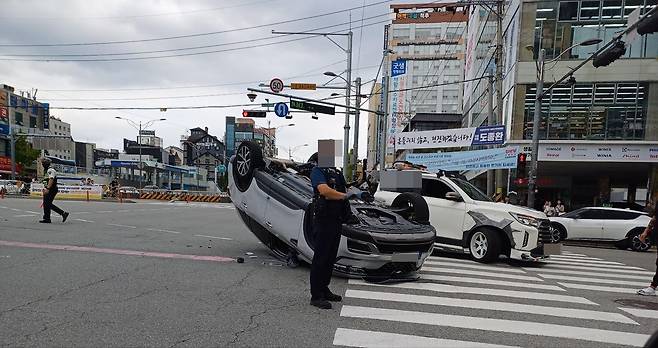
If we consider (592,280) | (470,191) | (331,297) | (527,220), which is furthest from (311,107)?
(331,297)

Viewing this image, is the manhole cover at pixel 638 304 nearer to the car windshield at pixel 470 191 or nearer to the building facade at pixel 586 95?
the car windshield at pixel 470 191

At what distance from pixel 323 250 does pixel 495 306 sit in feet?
7.29

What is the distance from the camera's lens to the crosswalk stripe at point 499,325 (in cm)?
432

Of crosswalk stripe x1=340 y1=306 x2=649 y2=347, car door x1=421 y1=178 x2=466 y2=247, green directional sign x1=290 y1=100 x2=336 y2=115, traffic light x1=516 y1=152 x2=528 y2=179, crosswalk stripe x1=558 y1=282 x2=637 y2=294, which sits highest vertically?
green directional sign x1=290 y1=100 x2=336 y2=115

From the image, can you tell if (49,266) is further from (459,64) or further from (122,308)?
(459,64)

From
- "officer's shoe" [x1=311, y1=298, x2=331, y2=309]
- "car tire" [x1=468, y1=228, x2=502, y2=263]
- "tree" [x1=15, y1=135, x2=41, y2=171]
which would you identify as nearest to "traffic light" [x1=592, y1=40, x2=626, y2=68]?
"car tire" [x1=468, y1=228, x2=502, y2=263]

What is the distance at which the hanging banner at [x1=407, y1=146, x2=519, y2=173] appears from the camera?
18.5 meters

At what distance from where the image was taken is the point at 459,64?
3514 inches

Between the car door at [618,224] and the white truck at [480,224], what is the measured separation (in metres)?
7.65

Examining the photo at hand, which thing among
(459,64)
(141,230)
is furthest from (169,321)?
(459,64)

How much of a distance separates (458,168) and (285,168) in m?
14.8

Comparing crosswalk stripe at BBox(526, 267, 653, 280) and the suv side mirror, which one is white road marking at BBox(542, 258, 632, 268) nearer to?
crosswalk stripe at BBox(526, 267, 653, 280)

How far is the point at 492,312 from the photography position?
502cm

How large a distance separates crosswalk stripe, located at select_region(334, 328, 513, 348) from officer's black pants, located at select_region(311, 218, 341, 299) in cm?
86
